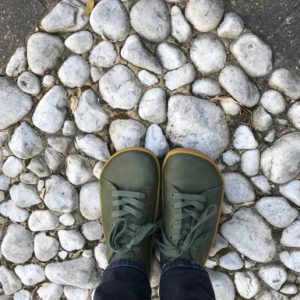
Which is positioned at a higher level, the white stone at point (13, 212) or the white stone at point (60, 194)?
the white stone at point (60, 194)

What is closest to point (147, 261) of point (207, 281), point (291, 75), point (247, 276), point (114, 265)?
point (114, 265)

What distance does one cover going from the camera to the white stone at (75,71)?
1.41 meters

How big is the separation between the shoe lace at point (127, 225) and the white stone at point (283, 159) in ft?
1.28

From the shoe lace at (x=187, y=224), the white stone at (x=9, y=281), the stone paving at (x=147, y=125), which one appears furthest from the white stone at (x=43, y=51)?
the white stone at (x=9, y=281)

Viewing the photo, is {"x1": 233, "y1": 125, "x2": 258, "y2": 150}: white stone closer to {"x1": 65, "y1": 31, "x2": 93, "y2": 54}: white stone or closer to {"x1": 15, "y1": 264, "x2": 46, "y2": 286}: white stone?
{"x1": 65, "y1": 31, "x2": 93, "y2": 54}: white stone

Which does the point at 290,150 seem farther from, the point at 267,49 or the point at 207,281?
the point at 207,281

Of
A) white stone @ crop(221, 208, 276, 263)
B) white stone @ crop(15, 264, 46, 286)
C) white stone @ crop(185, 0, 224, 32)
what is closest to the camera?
white stone @ crop(185, 0, 224, 32)

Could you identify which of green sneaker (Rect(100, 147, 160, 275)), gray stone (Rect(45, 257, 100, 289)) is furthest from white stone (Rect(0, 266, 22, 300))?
green sneaker (Rect(100, 147, 160, 275))

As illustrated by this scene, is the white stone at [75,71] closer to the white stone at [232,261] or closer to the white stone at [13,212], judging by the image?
the white stone at [13,212]

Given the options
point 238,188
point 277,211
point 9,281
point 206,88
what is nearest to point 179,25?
point 206,88

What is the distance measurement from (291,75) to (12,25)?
87 centimetres

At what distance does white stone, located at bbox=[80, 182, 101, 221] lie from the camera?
147 cm

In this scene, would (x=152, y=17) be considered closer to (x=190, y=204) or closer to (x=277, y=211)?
(x=190, y=204)

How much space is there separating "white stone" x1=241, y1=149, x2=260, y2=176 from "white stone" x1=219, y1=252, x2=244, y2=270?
0.87 feet
